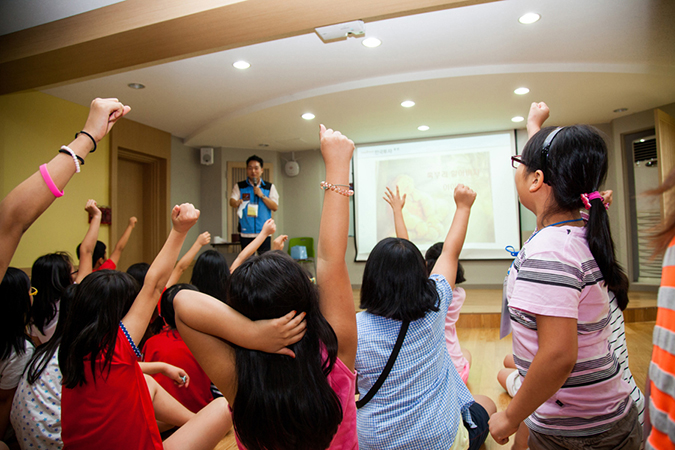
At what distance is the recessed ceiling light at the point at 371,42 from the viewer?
349 cm

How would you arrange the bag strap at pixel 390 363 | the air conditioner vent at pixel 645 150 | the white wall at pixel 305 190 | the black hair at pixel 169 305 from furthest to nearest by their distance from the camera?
1. the white wall at pixel 305 190
2. the air conditioner vent at pixel 645 150
3. the black hair at pixel 169 305
4. the bag strap at pixel 390 363

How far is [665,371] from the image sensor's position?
0.48 metres

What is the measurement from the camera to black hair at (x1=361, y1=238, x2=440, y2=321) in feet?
3.95

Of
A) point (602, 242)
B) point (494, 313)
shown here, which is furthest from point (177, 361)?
point (494, 313)

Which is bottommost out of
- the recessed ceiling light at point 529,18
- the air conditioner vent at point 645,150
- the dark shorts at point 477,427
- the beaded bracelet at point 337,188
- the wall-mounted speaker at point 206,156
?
the dark shorts at point 477,427

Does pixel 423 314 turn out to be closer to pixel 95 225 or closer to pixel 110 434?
pixel 110 434

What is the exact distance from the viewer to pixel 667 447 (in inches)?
18.4

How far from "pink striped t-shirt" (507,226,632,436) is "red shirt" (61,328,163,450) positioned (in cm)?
116

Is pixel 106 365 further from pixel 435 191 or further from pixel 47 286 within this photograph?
pixel 435 191

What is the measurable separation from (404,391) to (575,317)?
55 cm

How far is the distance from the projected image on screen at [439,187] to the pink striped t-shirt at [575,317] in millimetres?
5362

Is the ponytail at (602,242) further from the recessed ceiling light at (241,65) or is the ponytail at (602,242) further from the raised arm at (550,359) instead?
the recessed ceiling light at (241,65)

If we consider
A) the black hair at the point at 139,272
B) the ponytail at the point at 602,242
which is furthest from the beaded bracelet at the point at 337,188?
the black hair at the point at 139,272

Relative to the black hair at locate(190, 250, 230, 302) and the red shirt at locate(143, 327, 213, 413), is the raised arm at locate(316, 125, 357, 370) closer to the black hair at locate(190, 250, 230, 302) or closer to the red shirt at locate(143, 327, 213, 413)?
the red shirt at locate(143, 327, 213, 413)
